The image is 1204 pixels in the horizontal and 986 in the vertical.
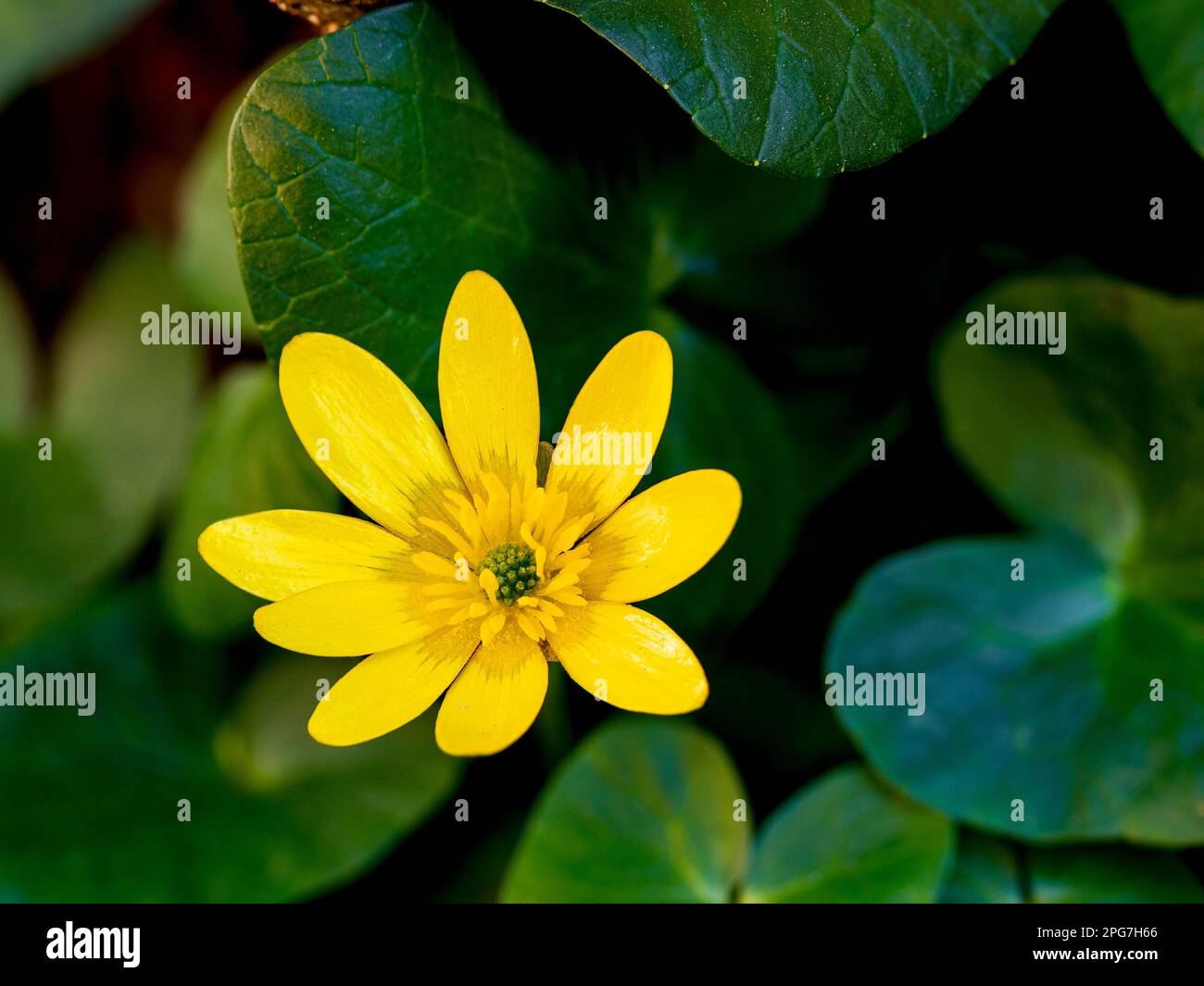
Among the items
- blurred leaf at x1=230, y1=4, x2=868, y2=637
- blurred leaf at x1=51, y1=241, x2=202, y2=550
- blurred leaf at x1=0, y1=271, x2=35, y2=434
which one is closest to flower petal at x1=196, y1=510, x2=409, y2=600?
blurred leaf at x1=230, y1=4, x2=868, y2=637

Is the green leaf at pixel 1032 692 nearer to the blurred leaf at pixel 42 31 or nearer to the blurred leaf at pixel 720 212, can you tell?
the blurred leaf at pixel 720 212

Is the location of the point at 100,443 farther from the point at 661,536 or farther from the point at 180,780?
the point at 661,536

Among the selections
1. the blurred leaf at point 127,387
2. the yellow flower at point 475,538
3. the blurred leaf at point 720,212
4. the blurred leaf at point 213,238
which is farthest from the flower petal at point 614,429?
the blurred leaf at point 127,387

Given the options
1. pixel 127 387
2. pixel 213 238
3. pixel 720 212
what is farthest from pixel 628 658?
pixel 127 387

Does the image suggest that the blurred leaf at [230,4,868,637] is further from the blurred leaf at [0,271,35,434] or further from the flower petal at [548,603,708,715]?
the blurred leaf at [0,271,35,434]

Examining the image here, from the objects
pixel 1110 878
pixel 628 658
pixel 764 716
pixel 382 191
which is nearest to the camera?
pixel 628 658

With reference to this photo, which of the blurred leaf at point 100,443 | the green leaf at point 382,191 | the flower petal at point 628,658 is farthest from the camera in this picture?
the blurred leaf at point 100,443

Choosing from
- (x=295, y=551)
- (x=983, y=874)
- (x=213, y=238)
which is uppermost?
(x=213, y=238)
